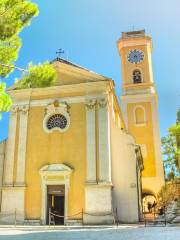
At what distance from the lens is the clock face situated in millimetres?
35562

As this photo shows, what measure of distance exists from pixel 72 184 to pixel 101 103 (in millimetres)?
5579

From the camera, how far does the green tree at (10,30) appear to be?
9.73 meters

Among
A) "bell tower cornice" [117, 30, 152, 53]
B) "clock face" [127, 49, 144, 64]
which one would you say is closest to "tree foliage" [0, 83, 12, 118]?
"clock face" [127, 49, 144, 64]

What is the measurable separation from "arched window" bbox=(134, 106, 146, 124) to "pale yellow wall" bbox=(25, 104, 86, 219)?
12.4 metres

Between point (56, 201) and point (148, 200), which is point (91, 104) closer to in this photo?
point (56, 201)

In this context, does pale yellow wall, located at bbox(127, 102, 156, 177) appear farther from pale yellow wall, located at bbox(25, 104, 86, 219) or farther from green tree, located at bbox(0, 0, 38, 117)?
green tree, located at bbox(0, 0, 38, 117)

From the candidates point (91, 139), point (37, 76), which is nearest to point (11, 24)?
point (37, 76)

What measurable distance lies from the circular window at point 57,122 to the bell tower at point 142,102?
11.8m

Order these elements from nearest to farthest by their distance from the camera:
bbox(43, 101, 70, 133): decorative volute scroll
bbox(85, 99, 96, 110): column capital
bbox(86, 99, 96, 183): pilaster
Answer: bbox(86, 99, 96, 183): pilaster, bbox(85, 99, 96, 110): column capital, bbox(43, 101, 70, 133): decorative volute scroll

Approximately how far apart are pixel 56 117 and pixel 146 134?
1264cm

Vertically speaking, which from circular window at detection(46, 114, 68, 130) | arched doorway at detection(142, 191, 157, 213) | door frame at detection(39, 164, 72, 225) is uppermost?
circular window at detection(46, 114, 68, 130)

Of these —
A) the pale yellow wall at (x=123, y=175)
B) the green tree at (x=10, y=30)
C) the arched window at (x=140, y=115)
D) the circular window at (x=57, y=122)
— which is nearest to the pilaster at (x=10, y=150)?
the circular window at (x=57, y=122)

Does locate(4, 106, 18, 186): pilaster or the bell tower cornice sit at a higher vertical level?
the bell tower cornice

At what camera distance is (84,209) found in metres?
19.2
